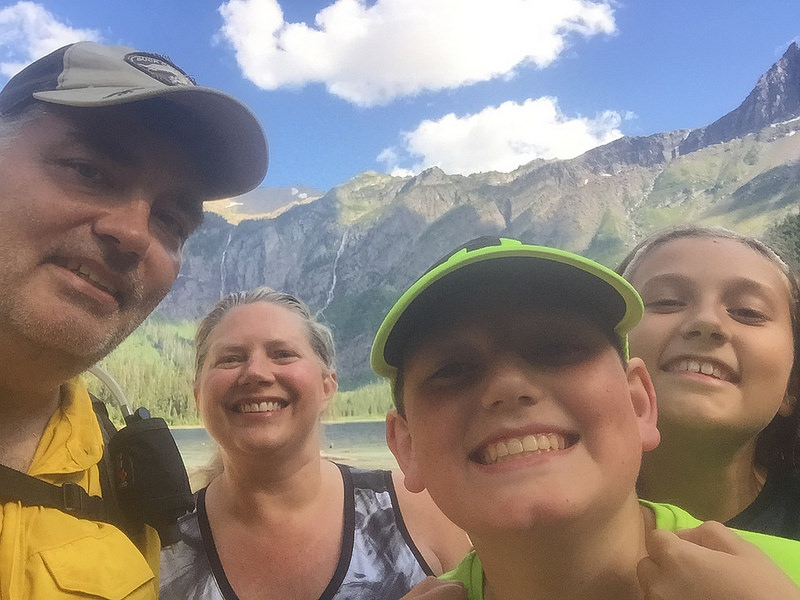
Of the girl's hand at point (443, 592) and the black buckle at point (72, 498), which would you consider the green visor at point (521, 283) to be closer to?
the girl's hand at point (443, 592)

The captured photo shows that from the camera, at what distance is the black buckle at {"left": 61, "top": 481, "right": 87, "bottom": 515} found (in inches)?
28.4

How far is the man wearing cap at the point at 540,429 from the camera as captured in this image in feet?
1.63

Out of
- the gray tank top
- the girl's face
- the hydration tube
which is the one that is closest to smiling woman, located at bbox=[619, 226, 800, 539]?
the girl's face

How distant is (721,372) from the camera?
2.83 ft

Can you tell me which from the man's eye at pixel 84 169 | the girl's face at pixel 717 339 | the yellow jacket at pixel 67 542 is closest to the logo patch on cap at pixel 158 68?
the man's eye at pixel 84 169

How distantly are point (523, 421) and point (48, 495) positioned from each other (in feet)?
2.07

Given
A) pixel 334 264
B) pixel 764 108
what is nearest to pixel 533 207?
pixel 334 264

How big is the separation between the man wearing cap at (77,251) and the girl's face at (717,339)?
0.80 metres

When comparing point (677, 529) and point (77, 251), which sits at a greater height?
point (77, 251)

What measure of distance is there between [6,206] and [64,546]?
0.44 metres

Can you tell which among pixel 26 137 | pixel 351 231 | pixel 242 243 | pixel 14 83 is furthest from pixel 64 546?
pixel 351 231

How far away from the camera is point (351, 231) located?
23.0 meters

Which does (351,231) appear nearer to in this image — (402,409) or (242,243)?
(242,243)

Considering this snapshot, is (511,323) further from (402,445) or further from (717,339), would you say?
(717,339)
